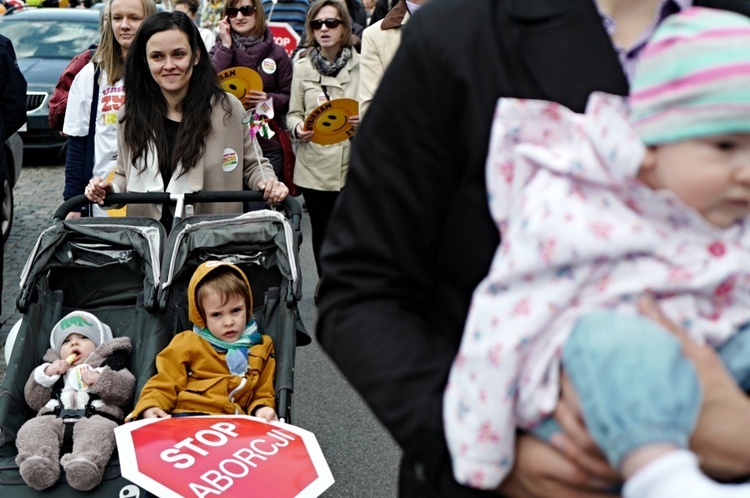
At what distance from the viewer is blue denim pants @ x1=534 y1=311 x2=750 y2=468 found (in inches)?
45.9

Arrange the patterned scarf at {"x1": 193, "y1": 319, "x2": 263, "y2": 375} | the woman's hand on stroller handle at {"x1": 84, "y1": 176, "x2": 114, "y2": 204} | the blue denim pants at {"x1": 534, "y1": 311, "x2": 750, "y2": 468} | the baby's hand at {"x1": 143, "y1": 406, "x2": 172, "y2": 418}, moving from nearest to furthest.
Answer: the blue denim pants at {"x1": 534, "y1": 311, "x2": 750, "y2": 468}, the baby's hand at {"x1": 143, "y1": 406, "x2": 172, "y2": 418}, the patterned scarf at {"x1": 193, "y1": 319, "x2": 263, "y2": 375}, the woman's hand on stroller handle at {"x1": 84, "y1": 176, "x2": 114, "y2": 204}

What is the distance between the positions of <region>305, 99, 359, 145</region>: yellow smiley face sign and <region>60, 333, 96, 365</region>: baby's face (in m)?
2.92

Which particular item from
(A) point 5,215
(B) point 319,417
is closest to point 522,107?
(B) point 319,417

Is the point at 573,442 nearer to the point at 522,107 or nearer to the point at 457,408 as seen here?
the point at 457,408

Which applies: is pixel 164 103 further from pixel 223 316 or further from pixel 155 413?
pixel 155 413

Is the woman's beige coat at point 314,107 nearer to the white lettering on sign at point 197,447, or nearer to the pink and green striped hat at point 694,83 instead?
the white lettering on sign at point 197,447

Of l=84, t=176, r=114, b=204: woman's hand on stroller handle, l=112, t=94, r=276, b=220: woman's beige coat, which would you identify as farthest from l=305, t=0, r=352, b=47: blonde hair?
l=84, t=176, r=114, b=204: woman's hand on stroller handle

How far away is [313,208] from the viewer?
7.18 m

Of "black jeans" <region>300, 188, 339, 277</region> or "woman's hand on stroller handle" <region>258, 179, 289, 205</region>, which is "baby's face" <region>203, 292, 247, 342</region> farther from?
"black jeans" <region>300, 188, 339, 277</region>

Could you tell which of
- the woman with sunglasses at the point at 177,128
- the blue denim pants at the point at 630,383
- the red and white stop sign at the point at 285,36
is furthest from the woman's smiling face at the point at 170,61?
the red and white stop sign at the point at 285,36

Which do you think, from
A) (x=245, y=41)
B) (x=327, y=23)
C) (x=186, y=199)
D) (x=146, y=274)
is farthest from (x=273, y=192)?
(x=245, y=41)

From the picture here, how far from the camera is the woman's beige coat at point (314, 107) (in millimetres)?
6961

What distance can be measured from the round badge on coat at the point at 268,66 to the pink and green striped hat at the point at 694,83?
6.56m

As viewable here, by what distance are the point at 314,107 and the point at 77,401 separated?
11.8 ft
